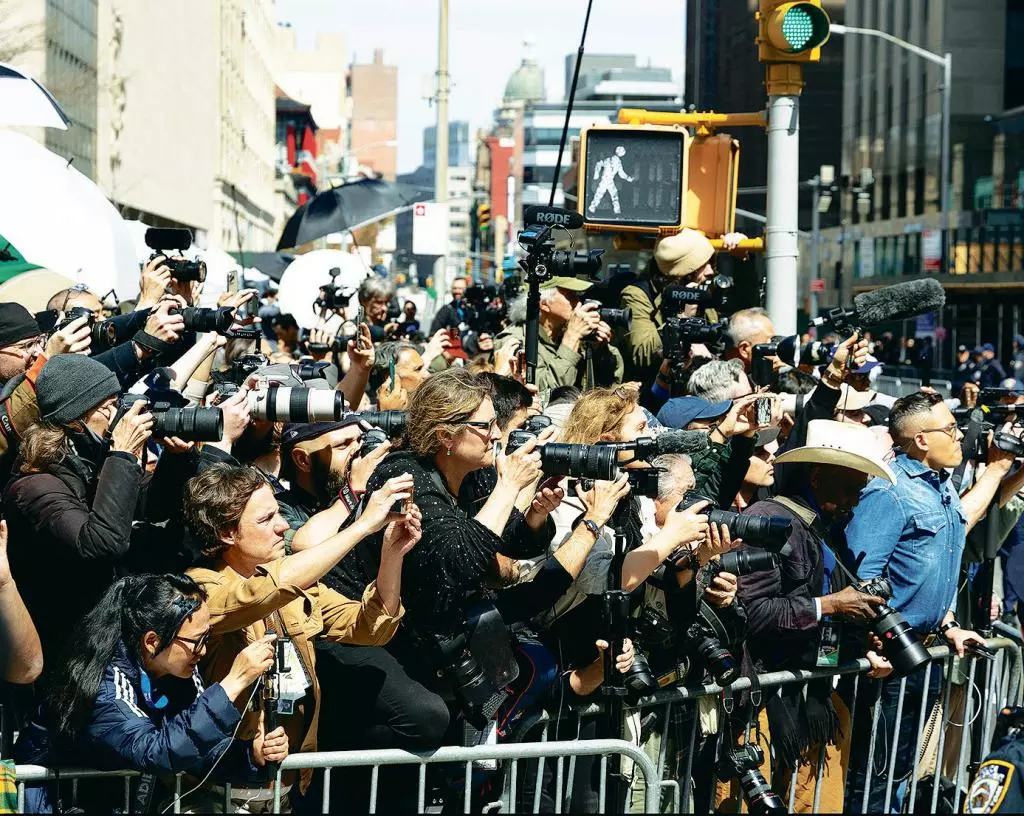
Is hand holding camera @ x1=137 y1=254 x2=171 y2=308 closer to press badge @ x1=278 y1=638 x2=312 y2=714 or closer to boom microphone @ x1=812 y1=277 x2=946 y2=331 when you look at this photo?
press badge @ x1=278 y1=638 x2=312 y2=714

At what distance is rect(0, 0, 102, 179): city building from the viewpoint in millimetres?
27433

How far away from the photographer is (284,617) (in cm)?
489

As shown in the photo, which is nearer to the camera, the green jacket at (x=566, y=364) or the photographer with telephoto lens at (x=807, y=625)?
the photographer with telephoto lens at (x=807, y=625)

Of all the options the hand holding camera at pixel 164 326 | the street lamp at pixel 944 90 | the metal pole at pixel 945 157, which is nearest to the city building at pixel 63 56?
the street lamp at pixel 944 90

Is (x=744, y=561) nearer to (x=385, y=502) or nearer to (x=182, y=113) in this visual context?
(x=385, y=502)

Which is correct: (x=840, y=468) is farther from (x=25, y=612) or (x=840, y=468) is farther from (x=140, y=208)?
(x=140, y=208)

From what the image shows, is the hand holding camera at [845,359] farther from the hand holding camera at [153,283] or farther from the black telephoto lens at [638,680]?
the hand holding camera at [153,283]

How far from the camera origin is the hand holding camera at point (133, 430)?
488 centimetres

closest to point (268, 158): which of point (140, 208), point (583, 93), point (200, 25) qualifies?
point (200, 25)

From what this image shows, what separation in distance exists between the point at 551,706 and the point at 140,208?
38518mm

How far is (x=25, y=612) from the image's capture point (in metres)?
4.49

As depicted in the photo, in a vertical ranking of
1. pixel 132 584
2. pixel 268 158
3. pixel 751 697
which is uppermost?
pixel 268 158

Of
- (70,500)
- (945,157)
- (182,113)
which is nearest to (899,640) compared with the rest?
(70,500)

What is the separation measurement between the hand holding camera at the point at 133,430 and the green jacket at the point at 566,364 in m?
3.17
